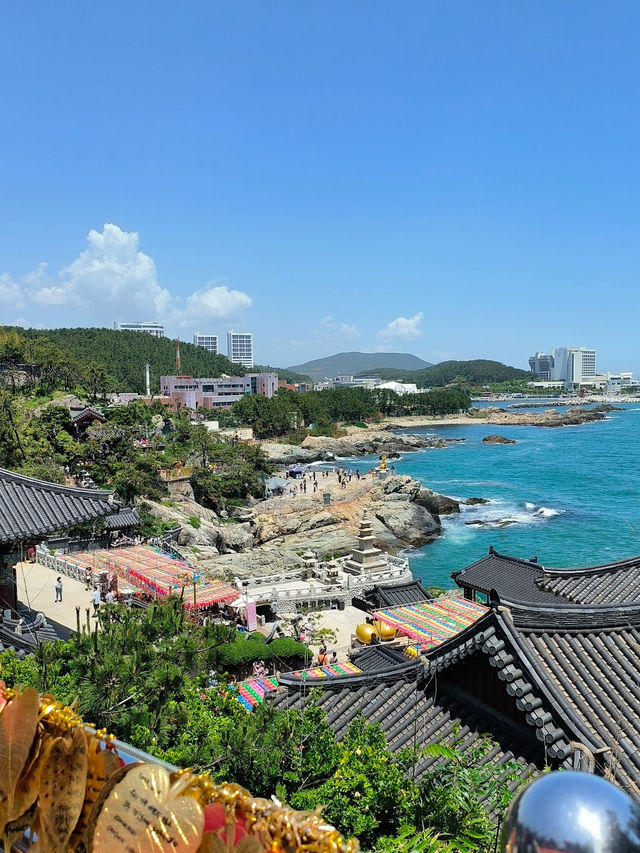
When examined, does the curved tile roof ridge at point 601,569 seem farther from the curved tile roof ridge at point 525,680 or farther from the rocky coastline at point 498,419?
the rocky coastline at point 498,419

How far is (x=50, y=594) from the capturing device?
966 inches

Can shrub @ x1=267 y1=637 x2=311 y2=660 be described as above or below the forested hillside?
below

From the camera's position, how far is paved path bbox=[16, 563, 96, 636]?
22.1m

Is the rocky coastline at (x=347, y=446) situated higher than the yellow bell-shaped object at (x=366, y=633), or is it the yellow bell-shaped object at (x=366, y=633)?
the yellow bell-shaped object at (x=366, y=633)

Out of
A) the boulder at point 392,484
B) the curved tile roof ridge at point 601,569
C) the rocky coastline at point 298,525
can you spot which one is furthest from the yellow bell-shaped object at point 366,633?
the boulder at point 392,484

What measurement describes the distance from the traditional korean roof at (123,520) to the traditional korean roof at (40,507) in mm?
23111

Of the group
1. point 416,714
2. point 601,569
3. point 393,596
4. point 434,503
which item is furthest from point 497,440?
point 416,714

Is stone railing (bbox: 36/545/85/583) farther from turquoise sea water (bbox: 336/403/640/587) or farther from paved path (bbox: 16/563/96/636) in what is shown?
turquoise sea water (bbox: 336/403/640/587)

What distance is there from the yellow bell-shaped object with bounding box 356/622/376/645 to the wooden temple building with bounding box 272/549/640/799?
34.6 ft

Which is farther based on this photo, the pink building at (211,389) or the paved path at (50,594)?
the pink building at (211,389)

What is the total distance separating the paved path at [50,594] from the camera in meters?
22.1

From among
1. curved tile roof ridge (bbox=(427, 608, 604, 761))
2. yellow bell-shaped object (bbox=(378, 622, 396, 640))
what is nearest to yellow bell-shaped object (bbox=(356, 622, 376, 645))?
yellow bell-shaped object (bbox=(378, 622, 396, 640))

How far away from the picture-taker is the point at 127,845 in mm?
2561

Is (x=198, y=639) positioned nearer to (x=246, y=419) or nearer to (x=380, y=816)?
(x=380, y=816)
